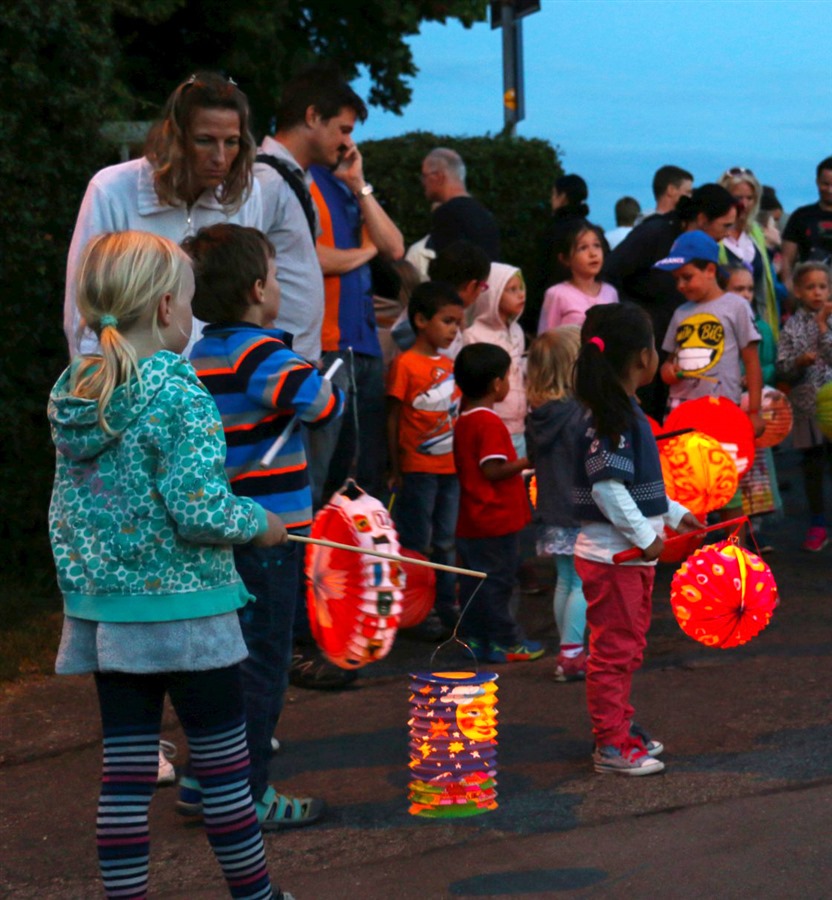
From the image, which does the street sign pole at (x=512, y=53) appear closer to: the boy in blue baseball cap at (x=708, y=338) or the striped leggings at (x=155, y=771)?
the boy in blue baseball cap at (x=708, y=338)

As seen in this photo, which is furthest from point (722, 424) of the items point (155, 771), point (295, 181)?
point (155, 771)

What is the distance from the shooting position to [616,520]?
15.8 feet

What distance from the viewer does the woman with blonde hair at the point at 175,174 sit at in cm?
470

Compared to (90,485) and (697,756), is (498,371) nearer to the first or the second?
(697,756)

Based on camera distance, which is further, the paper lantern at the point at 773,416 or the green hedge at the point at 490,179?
the green hedge at the point at 490,179

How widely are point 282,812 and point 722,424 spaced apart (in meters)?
2.78

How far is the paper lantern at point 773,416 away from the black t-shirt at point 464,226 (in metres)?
1.65

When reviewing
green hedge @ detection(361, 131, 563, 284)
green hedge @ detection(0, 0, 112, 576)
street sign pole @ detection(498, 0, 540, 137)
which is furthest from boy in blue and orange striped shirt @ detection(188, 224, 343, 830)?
street sign pole @ detection(498, 0, 540, 137)

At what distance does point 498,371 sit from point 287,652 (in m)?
2.46

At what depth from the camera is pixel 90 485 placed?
337cm

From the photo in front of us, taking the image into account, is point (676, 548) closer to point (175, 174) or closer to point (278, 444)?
point (278, 444)

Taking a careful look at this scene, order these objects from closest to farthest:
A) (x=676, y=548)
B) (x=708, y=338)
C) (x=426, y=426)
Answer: (x=676, y=548) < (x=426, y=426) < (x=708, y=338)

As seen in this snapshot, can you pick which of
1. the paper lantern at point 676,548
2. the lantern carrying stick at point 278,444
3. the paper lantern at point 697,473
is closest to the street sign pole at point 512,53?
the paper lantern at point 676,548

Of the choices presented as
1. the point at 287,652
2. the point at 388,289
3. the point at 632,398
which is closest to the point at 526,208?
the point at 388,289
